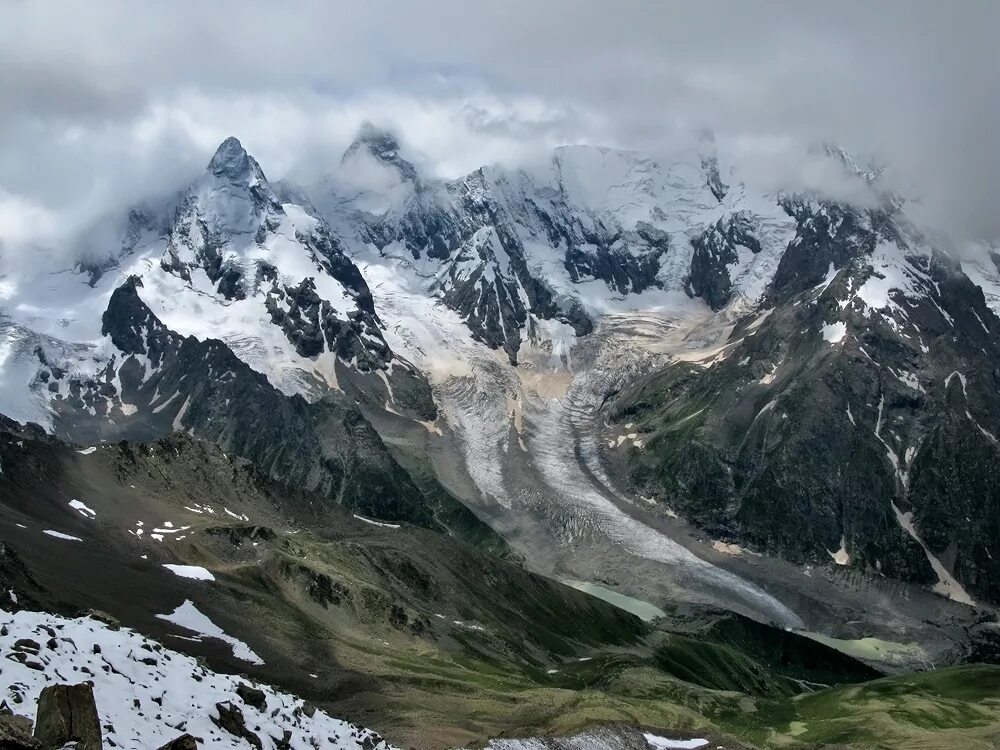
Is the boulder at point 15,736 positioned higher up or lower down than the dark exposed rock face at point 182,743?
higher up

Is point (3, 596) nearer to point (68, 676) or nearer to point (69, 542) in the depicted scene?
point (68, 676)

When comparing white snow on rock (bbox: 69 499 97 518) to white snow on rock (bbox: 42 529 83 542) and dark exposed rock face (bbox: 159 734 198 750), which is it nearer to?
white snow on rock (bbox: 42 529 83 542)

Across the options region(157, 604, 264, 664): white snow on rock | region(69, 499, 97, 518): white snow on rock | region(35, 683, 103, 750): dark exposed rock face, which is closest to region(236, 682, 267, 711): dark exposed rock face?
region(35, 683, 103, 750): dark exposed rock face

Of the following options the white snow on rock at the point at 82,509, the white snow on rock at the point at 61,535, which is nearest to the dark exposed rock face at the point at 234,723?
the white snow on rock at the point at 61,535

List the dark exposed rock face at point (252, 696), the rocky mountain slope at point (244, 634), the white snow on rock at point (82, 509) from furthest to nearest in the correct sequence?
1. the white snow on rock at point (82, 509)
2. the dark exposed rock face at point (252, 696)
3. the rocky mountain slope at point (244, 634)

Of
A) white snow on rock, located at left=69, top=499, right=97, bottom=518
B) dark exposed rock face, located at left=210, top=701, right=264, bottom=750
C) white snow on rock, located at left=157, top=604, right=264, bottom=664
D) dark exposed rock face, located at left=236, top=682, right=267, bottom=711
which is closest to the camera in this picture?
dark exposed rock face, located at left=210, top=701, right=264, bottom=750

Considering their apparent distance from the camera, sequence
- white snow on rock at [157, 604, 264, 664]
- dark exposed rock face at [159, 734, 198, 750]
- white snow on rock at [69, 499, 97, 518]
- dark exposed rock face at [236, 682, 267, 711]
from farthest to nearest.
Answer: white snow on rock at [69, 499, 97, 518] → white snow on rock at [157, 604, 264, 664] → dark exposed rock face at [236, 682, 267, 711] → dark exposed rock face at [159, 734, 198, 750]

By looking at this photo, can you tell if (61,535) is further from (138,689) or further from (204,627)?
(138,689)

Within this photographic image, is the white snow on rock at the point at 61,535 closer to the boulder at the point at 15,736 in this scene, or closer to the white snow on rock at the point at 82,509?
the white snow on rock at the point at 82,509
